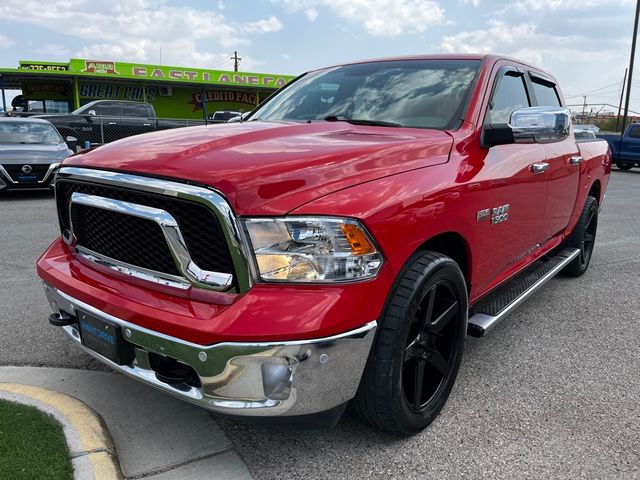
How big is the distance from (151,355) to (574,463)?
73.1 inches

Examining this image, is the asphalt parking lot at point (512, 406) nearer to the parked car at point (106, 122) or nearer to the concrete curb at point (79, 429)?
the concrete curb at point (79, 429)

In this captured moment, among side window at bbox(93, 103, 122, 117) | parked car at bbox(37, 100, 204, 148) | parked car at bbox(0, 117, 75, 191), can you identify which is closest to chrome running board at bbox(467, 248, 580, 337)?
parked car at bbox(0, 117, 75, 191)

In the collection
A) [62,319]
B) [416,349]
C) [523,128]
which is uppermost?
[523,128]

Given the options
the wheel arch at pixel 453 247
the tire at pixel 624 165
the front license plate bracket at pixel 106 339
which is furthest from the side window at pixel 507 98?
the tire at pixel 624 165

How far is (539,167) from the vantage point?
3.43m

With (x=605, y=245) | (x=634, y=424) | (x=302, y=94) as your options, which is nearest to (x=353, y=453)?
(x=634, y=424)

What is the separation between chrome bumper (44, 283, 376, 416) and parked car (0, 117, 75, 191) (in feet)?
29.5

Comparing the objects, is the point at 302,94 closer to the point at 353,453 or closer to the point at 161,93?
the point at 353,453

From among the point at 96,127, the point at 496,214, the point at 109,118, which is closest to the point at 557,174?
the point at 496,214

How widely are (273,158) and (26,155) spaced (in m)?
9.29

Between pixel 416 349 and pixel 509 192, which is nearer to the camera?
pixel 416 349

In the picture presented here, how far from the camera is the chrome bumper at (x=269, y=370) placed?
1.87 metres

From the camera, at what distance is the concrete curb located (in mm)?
2217

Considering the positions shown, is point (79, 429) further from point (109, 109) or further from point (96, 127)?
point (109, 109)
